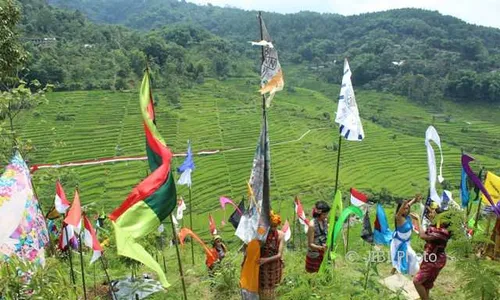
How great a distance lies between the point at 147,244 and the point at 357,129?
2.99m

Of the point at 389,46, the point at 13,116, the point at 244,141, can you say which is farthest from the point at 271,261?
the point at 389,46

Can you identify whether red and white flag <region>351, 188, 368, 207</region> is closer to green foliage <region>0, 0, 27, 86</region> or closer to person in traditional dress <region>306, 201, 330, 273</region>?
person in traditional dress <region>306, 201, 330, 273</region>

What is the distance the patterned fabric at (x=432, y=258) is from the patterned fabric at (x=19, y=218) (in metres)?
3.39

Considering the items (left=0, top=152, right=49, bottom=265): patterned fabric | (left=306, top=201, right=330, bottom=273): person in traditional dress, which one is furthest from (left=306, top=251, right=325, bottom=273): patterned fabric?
(left=0, top=152, right=49, bottom=265): patterned fabric

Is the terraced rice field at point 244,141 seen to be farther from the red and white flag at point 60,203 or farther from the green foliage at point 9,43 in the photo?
the red and white flag at point 60,203

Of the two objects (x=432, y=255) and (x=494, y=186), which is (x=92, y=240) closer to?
(x=432, y=255)

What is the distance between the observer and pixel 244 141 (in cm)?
3972

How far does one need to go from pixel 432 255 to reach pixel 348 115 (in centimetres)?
162

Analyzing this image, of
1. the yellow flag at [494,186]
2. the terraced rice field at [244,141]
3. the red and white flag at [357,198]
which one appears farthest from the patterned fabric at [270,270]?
the terraced rice field at [244,141]

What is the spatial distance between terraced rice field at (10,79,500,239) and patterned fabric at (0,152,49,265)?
795 inches

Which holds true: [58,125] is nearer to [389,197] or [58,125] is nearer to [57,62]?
[57,62]

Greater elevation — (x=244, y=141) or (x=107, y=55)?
(x=107, y=55)

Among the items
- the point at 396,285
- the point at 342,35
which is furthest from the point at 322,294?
the point at 342,35

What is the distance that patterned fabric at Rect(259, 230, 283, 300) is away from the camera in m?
4.16
